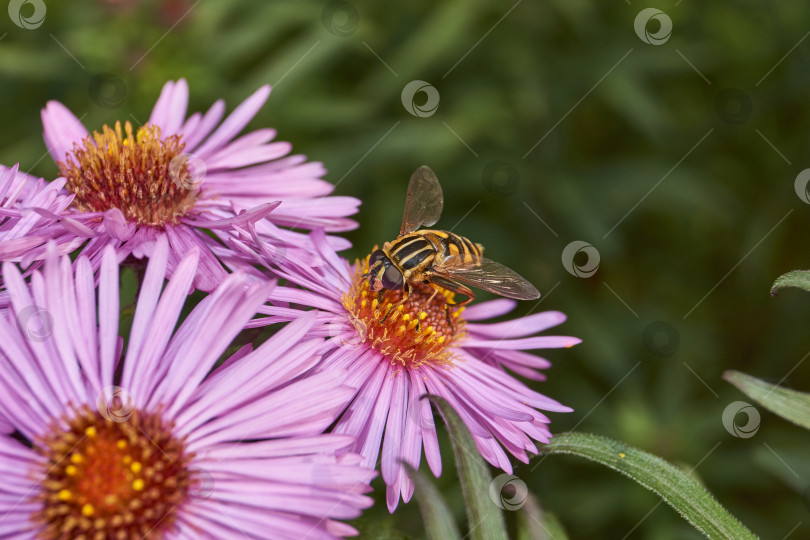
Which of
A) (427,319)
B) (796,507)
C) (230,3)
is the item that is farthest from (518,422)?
(230,3)

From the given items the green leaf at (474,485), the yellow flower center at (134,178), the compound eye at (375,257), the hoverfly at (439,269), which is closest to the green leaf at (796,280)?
the hoverfly at (439,269)

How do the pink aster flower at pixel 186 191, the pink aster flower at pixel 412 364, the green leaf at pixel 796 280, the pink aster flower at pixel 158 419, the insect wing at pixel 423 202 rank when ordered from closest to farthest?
1. the pink aster flower at pixel 158 419
2. the green leaf at pixel 796 280
3. the pink aster flower at pixel 412 364
4. the pink aster flower at pixel 186 191
5. the insect wing at pixel 423 202

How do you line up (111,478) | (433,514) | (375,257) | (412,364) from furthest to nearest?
(375,257)
(412,364)
(111,478)
(433,514)

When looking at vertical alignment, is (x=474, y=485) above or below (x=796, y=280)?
below

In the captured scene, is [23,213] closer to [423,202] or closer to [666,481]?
[423,202]

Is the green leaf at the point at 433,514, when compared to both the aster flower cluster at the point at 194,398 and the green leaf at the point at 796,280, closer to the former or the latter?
the aster flower cluster at the point at 194,398

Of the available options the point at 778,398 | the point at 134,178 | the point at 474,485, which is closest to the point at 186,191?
the point at 134,178
